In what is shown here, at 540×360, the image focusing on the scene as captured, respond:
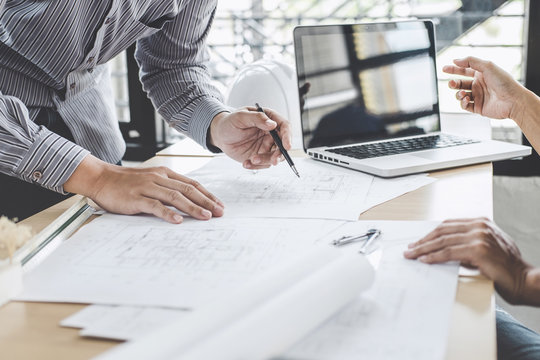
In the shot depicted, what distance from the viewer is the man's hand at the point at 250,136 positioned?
3.92ft

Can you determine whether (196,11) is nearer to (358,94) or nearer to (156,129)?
(358,94)

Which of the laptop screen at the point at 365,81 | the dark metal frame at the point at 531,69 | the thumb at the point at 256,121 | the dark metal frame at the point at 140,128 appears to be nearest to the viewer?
the thumb at the point at 256,121

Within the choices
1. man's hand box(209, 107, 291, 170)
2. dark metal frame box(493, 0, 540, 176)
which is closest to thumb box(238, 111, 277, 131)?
man's hand box(209, 107, 291, 170)

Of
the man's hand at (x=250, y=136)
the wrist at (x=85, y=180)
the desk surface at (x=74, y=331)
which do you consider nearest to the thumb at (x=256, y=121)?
the man's hand at (x=250, y=136)

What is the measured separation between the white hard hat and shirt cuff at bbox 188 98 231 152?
0.95 feet

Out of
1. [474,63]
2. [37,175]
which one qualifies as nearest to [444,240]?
[37,175]

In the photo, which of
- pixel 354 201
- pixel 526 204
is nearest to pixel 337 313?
pixel 354 201

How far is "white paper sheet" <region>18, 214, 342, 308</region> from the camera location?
2.29 ft

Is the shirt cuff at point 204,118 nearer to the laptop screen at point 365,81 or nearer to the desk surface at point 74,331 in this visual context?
the laptop screen at point 365,81

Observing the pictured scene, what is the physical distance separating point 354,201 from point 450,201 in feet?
0.55

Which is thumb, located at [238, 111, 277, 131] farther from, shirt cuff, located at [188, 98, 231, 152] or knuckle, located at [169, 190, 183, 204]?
knuckle, located at [169, 190, 183, 204]

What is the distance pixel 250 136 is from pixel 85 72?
378 mm

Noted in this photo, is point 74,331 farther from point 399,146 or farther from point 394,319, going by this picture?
point 399,146

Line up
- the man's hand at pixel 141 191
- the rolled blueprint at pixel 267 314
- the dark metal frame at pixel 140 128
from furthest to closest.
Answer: the dark metal frame at pixel 140 128, the man's hand at pixel 141 191, the rolled blueprint at pixel 267 314
